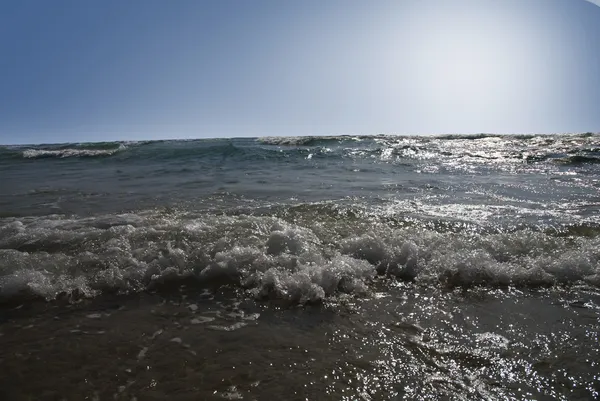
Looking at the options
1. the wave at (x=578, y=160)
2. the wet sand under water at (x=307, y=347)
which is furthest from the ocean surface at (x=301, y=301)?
the wave at (x=578, y=160)

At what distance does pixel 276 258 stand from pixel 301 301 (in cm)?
83

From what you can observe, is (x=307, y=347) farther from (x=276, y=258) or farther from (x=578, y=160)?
(x=578, y=160)

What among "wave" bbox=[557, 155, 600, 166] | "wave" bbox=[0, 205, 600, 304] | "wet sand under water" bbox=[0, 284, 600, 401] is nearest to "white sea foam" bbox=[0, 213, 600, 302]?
"wave" bbox=[0, 205, 600, 304]

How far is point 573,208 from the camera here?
6512 mm

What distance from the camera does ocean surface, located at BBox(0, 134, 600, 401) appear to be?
7.08 feet

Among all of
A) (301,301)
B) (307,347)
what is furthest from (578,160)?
(307,347)

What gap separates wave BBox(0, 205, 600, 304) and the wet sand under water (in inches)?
10.1

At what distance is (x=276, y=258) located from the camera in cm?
394

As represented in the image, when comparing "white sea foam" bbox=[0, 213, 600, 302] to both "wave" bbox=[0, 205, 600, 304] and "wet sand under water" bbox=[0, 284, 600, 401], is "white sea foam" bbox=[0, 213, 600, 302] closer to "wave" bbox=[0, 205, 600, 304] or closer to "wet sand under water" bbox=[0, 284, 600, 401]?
→ "wave" bbox=[0, 205, 600, 304]

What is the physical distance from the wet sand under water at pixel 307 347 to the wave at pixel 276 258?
257mm

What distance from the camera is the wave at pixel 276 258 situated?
3.48 m

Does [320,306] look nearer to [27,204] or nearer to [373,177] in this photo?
[27,204]

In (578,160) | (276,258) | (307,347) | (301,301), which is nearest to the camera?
(307,347)

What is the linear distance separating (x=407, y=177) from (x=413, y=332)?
30.4 feet
